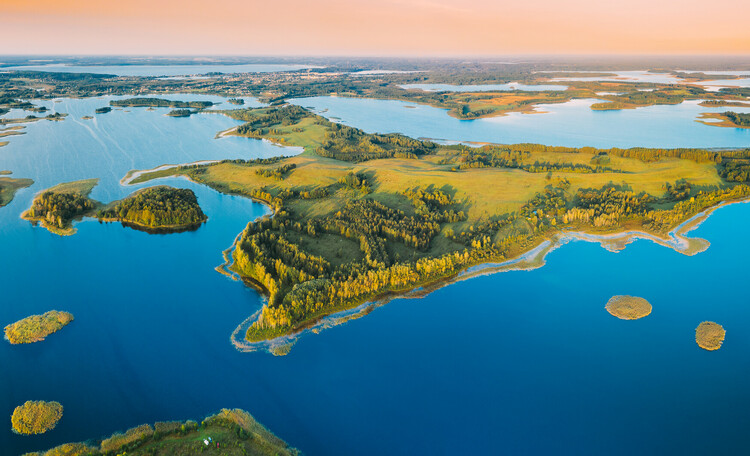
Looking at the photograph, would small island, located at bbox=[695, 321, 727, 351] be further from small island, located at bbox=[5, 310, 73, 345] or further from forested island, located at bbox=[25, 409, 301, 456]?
small island, located at bbox=[5, 310, 73, 345]

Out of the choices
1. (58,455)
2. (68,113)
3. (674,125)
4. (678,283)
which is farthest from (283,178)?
(674,125)

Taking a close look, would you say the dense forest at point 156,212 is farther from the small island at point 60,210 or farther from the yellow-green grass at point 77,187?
the yellow-green grass at point 77,187

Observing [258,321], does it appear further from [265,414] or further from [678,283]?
[678,283]

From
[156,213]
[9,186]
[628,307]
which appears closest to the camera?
[628,307]

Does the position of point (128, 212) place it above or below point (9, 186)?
below

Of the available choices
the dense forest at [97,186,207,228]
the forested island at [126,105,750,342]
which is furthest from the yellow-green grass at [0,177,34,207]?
the forested island at [126,105,750,342]

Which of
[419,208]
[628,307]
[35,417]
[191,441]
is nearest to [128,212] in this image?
[35,417]

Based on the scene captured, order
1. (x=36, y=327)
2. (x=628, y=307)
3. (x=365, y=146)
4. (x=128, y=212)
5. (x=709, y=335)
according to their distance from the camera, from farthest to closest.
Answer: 1. (x=365, y=146)
2. (x=128, y=212)
3. (x=628, y=307)
4. (x=709, y=335)
5. (x=36, y=327)

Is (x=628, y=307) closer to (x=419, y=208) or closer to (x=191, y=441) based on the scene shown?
(x=419, y=208)
